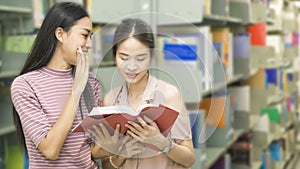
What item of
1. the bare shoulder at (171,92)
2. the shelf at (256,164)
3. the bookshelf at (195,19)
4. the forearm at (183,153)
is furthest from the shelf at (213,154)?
the bare shoulder at (171,92)

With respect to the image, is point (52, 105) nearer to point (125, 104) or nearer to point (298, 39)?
point (125, 104)

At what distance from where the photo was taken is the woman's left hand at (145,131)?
886mm

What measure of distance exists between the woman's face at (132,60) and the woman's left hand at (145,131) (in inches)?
3.2

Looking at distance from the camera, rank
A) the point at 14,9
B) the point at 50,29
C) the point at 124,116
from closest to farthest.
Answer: the point at 124,116, the point at 50,29, the point at 14,9

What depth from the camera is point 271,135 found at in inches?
174

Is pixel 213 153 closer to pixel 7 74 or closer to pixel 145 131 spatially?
pixel 7 74

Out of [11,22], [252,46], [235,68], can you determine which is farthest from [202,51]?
[252,46]

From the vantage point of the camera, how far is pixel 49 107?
941mm

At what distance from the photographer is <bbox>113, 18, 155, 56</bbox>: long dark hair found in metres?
0.93

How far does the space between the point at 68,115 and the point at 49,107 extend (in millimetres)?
56

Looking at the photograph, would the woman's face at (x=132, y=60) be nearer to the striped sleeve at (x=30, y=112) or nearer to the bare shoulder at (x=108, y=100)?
the bare shoulder at (x=108, y=100)

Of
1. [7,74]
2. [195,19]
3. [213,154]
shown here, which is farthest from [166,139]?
[213,154]

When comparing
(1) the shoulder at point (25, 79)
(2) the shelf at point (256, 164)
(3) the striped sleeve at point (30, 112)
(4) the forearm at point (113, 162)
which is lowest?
(2) the shelf at point (256, 164)

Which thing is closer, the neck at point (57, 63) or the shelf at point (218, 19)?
the neck at point (57, 63)
